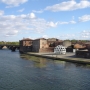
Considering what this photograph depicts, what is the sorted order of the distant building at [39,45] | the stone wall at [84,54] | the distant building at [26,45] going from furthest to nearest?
the distant building at [26,45]
the distant building at [39,45]
the stone wall at [84,54]

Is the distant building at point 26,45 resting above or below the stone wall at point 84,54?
above

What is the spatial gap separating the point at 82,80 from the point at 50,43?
3493 inches

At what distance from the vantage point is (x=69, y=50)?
10462 cm

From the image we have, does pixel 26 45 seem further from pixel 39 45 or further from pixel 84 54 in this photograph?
pixel 84 54

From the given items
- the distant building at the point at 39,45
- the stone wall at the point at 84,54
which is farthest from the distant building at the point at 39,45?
the stone wall at the point at 84,54

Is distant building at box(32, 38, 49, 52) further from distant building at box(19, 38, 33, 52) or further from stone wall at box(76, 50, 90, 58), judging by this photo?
stone wall at box(76, 50, 90, 58)

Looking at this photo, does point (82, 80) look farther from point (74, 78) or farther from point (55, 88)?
point (55, 88)

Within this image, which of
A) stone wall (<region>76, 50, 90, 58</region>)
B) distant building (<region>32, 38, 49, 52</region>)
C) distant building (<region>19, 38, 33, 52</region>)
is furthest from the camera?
distant building (<region>19, 38, 33, 52</region>)

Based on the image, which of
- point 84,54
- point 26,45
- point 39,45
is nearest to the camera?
point 84,54

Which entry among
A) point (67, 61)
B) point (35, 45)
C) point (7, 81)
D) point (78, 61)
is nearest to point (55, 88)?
point (7, 81)

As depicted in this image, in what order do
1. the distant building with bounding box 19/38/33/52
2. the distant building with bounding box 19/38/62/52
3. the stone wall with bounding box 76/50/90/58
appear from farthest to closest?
the distant building with bounding box 19/38/33/52, the distant building with bounding box 19/38/62/52, the stone wall with bounding box 76/50/90/58

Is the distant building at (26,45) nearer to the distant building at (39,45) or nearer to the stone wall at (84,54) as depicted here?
the distant building at (39,45)

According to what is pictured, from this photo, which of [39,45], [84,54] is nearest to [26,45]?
[39,45]

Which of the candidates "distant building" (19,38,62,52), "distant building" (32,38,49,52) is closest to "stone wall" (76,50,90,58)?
"distant building" (19,38,62,52)
